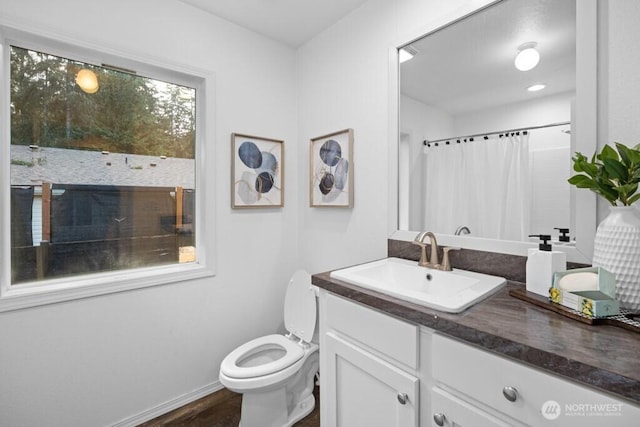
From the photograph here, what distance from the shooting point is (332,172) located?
1.96 m

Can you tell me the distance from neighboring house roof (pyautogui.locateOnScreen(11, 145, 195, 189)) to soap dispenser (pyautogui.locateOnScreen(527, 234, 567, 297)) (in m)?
1.91

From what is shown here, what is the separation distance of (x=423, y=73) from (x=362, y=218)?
870 millimetres

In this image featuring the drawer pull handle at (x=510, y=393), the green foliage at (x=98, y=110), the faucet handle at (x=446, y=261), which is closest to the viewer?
the drawer pull handle at (x=510, y=393)

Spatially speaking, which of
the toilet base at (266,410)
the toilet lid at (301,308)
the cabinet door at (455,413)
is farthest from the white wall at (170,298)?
the cabinet door at (455,413)

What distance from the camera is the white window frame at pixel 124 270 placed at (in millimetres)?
1347

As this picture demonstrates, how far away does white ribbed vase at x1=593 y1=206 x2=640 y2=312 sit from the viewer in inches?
31.3

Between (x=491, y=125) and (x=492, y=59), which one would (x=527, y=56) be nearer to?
(x=492, y=59)

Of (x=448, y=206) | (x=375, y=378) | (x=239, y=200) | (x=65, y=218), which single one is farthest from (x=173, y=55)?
(x=375, y=378)

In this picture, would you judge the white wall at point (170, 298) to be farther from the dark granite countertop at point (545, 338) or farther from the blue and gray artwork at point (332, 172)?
the dark granite countertop at point (545, 338)

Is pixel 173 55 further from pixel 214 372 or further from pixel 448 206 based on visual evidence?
pixel 214 372

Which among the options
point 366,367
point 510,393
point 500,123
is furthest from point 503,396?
point 500,123

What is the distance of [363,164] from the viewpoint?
1766mm

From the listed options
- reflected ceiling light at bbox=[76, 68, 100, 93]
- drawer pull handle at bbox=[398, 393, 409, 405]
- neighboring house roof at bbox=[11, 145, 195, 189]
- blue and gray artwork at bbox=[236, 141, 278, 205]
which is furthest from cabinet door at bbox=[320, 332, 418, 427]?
reflected ceiling light at bbox=[76, 68, 100, 93]

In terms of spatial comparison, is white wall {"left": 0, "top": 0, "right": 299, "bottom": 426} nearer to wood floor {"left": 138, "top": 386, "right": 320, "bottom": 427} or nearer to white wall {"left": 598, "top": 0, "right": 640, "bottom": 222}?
wood floor {"left": 138, "top": 386, "right": 320, "bottom": 427}
